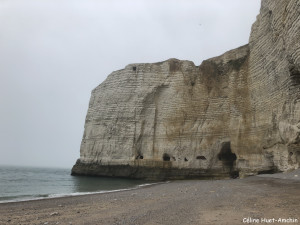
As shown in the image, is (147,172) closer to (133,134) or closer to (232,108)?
(133,134)

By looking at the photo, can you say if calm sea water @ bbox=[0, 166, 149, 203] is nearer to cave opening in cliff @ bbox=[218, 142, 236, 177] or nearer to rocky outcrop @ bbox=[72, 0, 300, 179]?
rocky outcrop @ bbox=[72, 0, 300, 179]

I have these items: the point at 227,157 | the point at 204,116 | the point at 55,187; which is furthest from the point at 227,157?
the point at 55,187

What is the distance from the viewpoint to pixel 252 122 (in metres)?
18.7

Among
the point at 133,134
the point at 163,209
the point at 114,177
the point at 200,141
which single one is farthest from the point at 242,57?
the point at 163,209

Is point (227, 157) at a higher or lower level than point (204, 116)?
lower

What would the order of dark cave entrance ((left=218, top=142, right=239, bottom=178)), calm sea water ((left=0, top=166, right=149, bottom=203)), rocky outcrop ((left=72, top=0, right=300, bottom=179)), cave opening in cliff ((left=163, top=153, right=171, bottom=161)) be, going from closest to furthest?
calm sea water ((left=0, top=166, right=149, bottom=203))
rocky outcrop ((left=72, top=0, right=300, bottom=179))
dark cave entrance ((left=218, top=142, right=239, bottom=178))
cave opening in cliff ((left=163, top=153, right=171, bottom=161))

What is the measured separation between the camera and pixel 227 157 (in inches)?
881

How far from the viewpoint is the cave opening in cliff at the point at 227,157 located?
858 inches

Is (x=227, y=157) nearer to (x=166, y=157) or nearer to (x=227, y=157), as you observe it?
(x=227, y=157)

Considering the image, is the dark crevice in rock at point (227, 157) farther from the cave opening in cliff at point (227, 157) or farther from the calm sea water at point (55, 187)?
the calm sea water at point (55, 187)

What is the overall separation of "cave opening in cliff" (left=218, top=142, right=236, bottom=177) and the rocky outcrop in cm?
9

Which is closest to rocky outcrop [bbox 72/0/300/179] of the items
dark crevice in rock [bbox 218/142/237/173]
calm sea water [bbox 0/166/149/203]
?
dark crevice in rock [bbox 218/142/237/173]

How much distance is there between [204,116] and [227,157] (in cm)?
386

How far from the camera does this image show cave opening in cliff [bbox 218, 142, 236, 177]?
21.8 m
